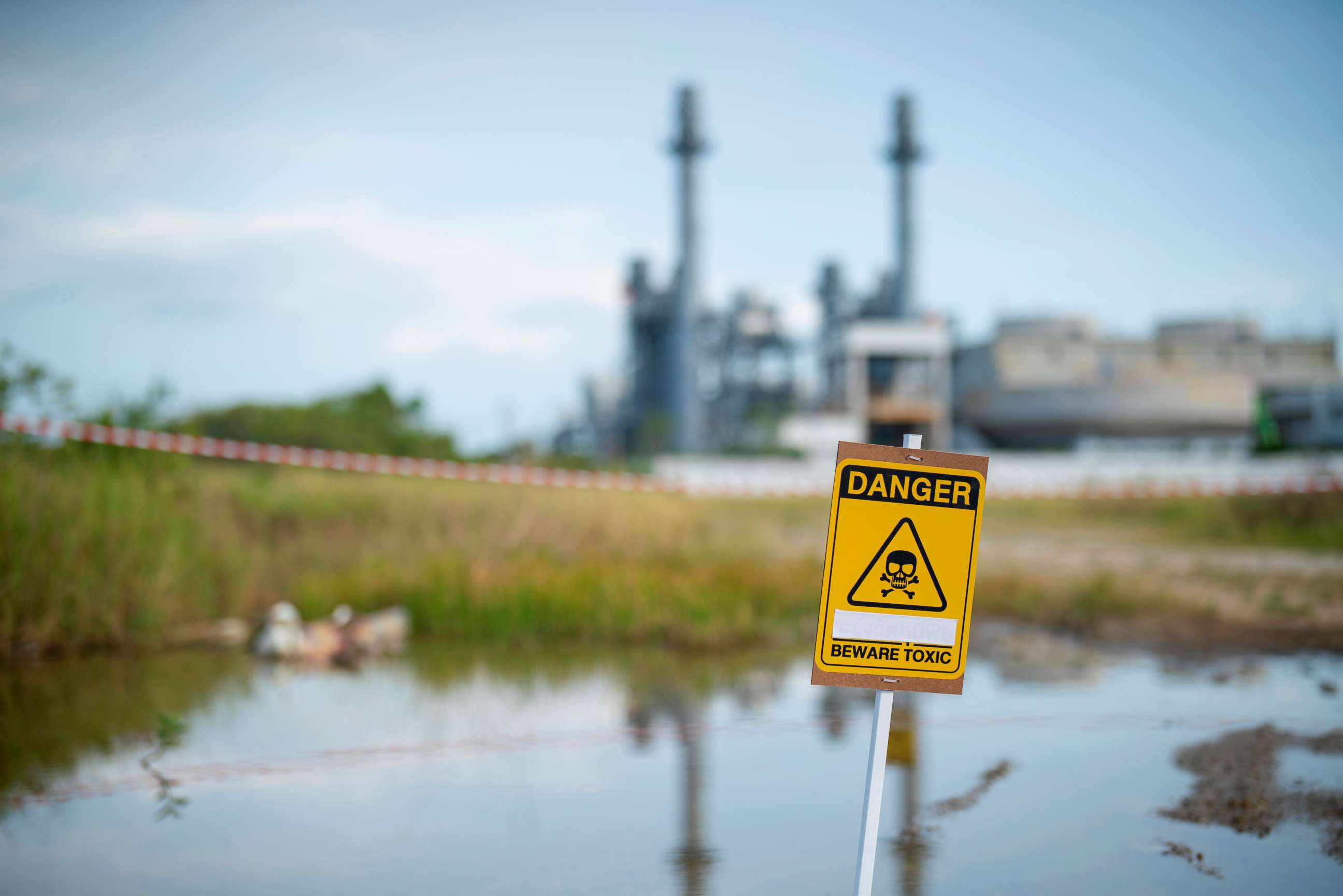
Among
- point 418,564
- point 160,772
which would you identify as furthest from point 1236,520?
point 160,772

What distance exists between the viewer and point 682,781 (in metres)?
5.64

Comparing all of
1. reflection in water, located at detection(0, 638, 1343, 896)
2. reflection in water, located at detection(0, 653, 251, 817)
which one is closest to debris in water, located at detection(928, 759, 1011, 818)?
reflection in water, located at detection(0, 638, 1343, 896)

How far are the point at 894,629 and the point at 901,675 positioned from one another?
132 millimetres

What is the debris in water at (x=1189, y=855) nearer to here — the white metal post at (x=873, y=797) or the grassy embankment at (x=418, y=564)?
the white metal post at (x=873, y=797)

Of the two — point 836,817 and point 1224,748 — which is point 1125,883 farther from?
point 1224,748

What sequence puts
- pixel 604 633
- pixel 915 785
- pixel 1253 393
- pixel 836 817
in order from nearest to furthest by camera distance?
1. pixel 836 817
2. pixel 915 785
3. pixel 604 633
4. pixel 1253 393

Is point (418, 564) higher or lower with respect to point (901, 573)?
lower

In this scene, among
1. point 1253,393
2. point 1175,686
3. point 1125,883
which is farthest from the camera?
point 1253,393

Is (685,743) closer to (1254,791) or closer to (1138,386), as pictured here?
(1254,791)

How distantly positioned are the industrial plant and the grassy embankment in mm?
33437

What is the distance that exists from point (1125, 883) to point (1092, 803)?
106cm

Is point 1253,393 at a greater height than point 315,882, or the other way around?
point 1253,393

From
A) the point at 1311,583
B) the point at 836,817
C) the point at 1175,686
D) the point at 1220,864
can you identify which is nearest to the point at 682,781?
the point at 836,817

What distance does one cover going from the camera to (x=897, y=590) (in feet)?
10.9
